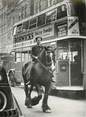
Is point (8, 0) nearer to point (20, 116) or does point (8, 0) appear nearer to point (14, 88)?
point (14, 88)

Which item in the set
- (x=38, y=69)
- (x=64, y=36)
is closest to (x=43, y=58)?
(x=38, y=69)

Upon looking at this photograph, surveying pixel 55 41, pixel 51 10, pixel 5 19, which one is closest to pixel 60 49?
pixel 55 41

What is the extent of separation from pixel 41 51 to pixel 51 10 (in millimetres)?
178

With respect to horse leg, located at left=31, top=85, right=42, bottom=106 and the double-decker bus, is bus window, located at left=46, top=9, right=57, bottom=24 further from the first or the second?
horse leg, located at left=31, top=85, right=42, bottom=106

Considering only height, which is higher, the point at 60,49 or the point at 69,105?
the point at 60,49

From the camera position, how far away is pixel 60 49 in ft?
4.43

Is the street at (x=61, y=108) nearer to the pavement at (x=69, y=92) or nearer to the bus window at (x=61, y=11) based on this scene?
the pavement at (x=69, y=92)

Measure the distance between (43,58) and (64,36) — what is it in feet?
0.51

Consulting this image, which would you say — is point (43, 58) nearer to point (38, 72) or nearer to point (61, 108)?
point (38, 72)

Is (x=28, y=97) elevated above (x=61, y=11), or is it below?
below

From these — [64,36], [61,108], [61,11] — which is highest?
[61,11]

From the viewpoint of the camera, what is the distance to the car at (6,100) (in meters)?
1.32

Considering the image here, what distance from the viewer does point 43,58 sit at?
140cm

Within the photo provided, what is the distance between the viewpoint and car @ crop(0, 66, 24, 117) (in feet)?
4.34
